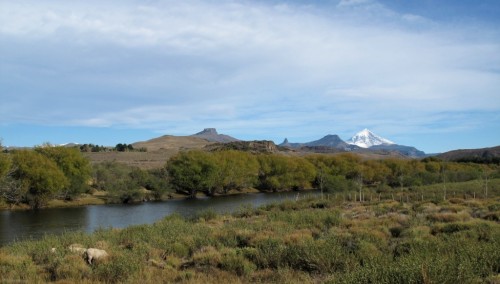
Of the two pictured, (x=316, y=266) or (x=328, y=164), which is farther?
(x=328, y=164)

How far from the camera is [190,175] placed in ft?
235

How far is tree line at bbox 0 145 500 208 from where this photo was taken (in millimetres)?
53281

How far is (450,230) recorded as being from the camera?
15.6 m

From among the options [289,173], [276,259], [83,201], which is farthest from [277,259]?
[289,173]

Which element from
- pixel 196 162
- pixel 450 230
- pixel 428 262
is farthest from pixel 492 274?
pixel 196 162

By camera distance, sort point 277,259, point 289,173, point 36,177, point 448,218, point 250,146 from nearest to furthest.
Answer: point 277,259
point 448,218
point 36,177
point 289,173
point 250,146

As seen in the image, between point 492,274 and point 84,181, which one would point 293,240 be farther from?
point 84,181

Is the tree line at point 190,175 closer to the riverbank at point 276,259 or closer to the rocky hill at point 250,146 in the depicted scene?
the riverbank at point 276,259

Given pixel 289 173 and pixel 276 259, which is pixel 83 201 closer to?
pixel 289 173

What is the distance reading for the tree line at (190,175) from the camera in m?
53.3

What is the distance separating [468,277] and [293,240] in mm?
8420

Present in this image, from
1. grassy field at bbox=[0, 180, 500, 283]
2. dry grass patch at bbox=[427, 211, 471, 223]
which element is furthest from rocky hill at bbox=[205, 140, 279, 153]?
grassy field at bbox=[0, 180, 500, 283]

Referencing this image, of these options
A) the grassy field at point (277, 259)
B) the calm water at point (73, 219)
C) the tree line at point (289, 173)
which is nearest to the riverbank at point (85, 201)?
the tree line at point (289, 173)

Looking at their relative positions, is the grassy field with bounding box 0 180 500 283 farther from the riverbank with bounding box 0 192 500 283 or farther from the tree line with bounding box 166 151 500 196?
the tree line with bounding box 166 151 500 196
